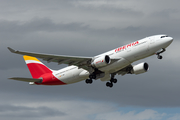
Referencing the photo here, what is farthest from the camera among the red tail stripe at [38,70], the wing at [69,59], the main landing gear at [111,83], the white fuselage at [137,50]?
the red tail stripe at [38,70]

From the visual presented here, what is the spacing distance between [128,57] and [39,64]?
17.8 metres

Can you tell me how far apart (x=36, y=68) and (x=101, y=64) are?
14.7m

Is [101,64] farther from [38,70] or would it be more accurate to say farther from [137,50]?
[38,70]

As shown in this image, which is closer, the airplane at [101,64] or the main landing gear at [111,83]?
the airplane at [101,64]

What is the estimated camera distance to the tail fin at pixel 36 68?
59.0 meters

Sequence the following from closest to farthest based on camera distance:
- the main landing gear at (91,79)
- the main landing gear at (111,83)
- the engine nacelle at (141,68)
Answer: the main landing gear at (91,79), the engine nacelle at (141,68), the main landing gear at (111,83)

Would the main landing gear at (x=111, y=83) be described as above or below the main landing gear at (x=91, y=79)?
above

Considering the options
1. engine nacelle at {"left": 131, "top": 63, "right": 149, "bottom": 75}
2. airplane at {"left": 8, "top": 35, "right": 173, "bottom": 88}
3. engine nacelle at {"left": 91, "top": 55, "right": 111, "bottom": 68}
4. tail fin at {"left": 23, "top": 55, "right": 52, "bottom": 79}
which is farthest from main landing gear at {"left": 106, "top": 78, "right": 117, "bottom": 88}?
tail fin at {"left": 23, "top": 55, "right": 52, "bottom": 79}

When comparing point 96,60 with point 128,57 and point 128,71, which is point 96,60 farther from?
point 128,71

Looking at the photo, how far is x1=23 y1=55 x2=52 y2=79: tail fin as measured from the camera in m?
59.0

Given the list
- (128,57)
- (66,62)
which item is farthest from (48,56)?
(128,57)

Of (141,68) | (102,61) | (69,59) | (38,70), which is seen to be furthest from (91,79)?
(38,70)

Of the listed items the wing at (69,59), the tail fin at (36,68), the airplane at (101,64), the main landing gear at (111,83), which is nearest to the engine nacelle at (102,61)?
the airplane at (101,64)

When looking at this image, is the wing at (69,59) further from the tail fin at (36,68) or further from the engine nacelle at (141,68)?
the tail fin at (36,68)
